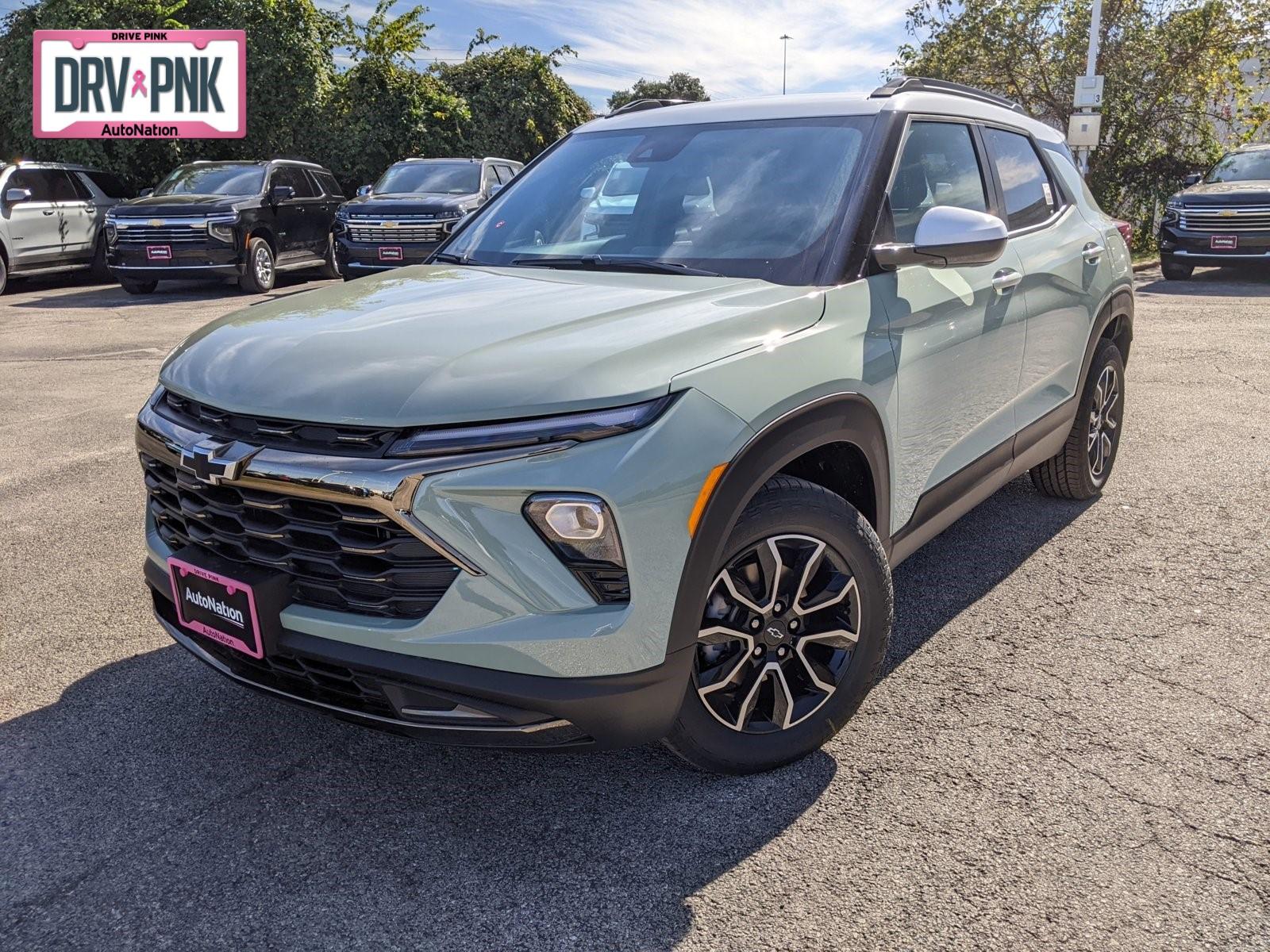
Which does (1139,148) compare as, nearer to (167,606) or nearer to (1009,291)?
(1009,291)

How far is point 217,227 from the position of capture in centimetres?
1358

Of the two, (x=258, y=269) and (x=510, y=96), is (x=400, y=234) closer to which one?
(x=258, y=269)

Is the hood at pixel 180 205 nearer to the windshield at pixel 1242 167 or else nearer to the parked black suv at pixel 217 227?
the parked black suv at pixel 217 227

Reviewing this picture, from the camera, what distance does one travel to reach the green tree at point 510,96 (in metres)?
26.8

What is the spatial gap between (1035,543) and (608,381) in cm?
292

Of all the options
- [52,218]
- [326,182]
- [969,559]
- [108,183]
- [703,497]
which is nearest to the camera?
[703,497]

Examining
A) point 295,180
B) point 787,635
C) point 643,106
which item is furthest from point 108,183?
point 787,635

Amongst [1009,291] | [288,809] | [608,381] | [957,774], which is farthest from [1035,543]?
[288,809]

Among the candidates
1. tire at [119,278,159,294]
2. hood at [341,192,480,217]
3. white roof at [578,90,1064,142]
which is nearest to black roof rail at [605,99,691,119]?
white roof at [578,90,1064,142]

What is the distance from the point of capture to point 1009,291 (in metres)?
3.82

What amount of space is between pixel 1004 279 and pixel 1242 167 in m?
14.3

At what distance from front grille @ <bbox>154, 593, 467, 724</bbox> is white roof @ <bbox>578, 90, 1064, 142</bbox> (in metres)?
2.27

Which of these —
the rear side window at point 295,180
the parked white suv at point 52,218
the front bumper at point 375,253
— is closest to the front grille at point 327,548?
the front bumper at point 375,253

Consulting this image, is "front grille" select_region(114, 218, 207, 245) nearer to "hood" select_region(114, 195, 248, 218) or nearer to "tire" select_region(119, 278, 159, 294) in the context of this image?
"hood" select_region(114, 195, 248, 218)
